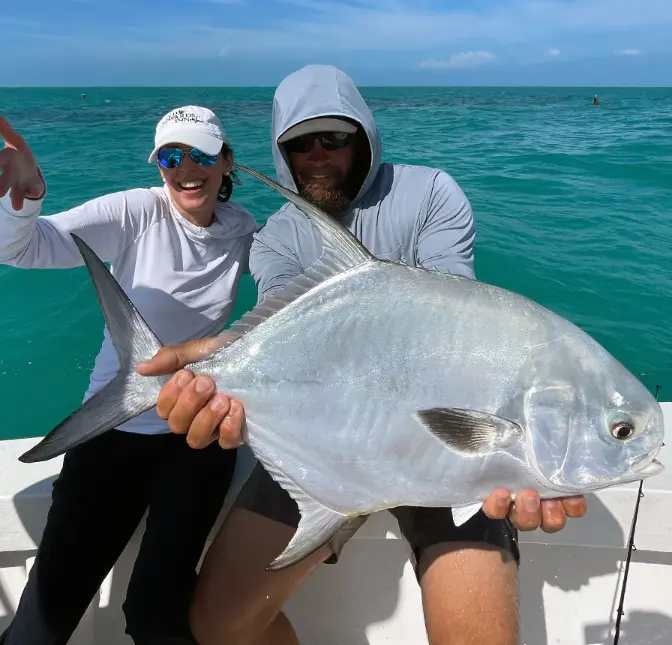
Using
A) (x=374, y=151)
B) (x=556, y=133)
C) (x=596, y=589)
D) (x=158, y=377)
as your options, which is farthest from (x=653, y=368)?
(x=556, y=133)

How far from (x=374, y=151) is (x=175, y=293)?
0.83 metres

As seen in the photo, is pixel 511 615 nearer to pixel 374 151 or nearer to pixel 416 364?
pixel 416 364

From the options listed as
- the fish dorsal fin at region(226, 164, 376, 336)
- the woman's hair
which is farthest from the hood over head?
the fish dorsal fin at region(226, 164, 376, 336)

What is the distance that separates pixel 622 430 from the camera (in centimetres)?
112

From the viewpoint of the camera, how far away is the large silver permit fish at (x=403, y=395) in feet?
3.69

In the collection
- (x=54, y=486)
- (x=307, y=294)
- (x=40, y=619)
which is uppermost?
(x=307, y=294)

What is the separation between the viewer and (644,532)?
1725mm

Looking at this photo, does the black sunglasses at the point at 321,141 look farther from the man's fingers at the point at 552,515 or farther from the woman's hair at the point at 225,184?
the man's fingers at the point at 552,515

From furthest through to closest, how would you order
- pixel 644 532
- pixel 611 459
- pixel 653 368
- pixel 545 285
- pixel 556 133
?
pixel 556 133 < pixel 545 285 < pixel 653 368 < pixel 644 532 < pixel 611 459

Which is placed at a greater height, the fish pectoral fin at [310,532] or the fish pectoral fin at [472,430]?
the fish pectoral fin at [472,430]

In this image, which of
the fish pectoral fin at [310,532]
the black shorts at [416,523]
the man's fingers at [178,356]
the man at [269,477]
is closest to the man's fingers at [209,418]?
the man at [269,477]

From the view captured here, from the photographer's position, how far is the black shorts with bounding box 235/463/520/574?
149 cm

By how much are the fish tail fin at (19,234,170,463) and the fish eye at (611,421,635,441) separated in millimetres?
965

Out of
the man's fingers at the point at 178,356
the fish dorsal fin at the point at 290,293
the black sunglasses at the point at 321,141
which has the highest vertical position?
the black sunglasses at the point at 321,141
